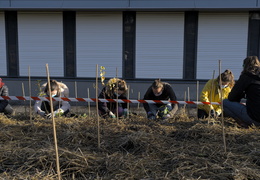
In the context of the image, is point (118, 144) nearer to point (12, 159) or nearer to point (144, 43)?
point (12, 159)

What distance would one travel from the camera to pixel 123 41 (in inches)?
334

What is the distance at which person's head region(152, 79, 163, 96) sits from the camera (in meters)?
4.84

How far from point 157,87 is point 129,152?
210 centimetres

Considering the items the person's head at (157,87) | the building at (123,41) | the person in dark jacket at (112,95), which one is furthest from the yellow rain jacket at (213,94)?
the building at (123,41)

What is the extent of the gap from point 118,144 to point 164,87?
229 cm

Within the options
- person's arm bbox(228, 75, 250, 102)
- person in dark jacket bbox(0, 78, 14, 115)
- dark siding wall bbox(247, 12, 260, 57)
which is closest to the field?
person's arm bbox(228, 75, 250, 102)

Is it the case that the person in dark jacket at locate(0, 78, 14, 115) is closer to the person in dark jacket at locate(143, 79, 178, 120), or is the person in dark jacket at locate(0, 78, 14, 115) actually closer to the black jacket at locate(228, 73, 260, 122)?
the person in dark jacket at locate(143, 79, 178, 120)

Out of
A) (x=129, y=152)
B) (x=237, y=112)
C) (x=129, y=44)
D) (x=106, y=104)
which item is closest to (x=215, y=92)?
(x=237, y=112)

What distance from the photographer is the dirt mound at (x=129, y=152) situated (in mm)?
2408

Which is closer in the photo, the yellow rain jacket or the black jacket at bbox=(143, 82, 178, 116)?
the yellow rain jacket

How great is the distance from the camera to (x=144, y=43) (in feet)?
27.8

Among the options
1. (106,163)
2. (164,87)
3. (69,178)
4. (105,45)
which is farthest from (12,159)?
(105,45)

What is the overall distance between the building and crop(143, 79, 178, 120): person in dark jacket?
3.27 m

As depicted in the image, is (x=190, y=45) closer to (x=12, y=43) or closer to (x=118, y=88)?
(x=118, y=88)
